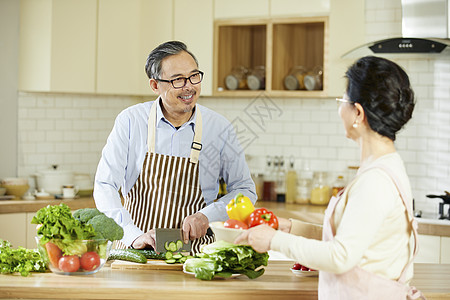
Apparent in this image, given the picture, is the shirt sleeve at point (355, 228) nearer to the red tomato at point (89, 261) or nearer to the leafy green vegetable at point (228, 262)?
the leafy green vegetable at point (228, 262)

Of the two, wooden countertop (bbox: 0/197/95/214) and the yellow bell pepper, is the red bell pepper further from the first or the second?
wooden countertop (bbox: 0/197/95/214)

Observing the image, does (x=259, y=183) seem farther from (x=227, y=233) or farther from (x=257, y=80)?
(x=227, y=233)

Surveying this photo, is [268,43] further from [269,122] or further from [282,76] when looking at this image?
[269,122]

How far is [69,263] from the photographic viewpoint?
252 cm

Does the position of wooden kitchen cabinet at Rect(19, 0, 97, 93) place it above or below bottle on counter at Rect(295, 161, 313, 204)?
above

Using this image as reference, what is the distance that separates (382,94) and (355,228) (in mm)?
427

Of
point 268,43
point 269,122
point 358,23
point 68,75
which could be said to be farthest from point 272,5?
point 68,75

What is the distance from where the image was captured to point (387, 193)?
1927mm

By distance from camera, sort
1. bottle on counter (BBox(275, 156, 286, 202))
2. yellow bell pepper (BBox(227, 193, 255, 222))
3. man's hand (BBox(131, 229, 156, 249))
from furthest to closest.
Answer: bottle on counter (BBox(275, 156, 286, 202)) → man's hand (BBox(131, 229, 156, 249)) → yellow bell pepper (BBox(227, 193, 255, 222))

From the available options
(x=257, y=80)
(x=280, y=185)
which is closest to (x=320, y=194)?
(x=280, y=185)

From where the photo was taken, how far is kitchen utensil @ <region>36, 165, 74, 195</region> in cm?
521

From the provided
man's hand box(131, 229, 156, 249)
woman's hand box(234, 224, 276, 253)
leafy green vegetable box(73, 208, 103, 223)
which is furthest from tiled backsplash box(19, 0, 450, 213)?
woman's hand box(234, 224, 276, 253)

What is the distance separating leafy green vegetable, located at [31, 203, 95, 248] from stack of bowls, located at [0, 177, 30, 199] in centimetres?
266

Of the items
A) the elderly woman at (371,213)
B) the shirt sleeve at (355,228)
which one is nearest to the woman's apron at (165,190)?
the elderly woman at (371,213)
